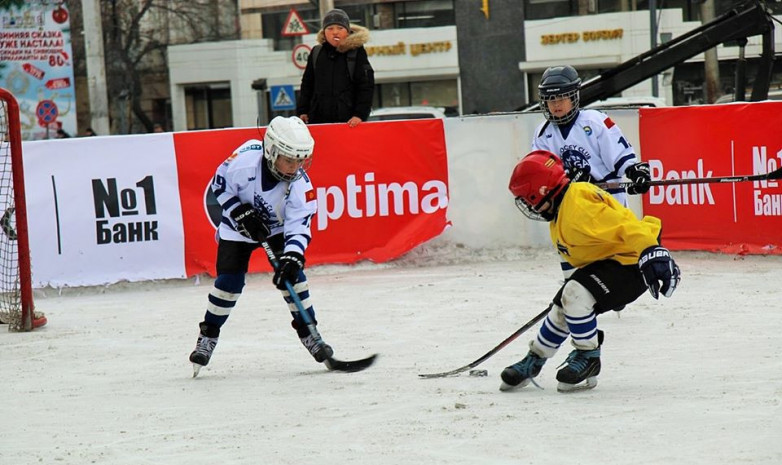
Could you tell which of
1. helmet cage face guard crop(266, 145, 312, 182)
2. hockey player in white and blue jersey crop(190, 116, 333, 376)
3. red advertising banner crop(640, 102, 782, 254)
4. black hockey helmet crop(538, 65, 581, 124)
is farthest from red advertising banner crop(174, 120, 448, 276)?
helmet cage face guard crop(266, 145, 312, 182)

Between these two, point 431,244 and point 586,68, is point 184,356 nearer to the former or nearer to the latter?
point 431,244

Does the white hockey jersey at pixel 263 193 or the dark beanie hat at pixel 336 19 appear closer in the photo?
the white hockey jersey at pixel 263 193

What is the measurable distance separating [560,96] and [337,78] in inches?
157

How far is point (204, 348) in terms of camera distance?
640 cm

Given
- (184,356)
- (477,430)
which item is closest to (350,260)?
(184,356)

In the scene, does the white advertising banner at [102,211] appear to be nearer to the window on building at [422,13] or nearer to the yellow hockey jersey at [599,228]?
the yellow hockey jersey at [599,228]

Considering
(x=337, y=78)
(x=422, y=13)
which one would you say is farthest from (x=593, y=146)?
(x=422, y=13)

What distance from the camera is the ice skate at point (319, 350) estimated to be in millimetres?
6336

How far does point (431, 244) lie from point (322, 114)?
62.2 inches

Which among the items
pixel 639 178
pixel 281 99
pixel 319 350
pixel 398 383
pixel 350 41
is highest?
pixel 350 41

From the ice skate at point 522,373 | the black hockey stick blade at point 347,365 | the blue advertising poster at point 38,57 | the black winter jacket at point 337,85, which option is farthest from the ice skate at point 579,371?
the blue advertising poster at point 38,57

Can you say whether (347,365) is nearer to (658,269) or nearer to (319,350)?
(319,350)

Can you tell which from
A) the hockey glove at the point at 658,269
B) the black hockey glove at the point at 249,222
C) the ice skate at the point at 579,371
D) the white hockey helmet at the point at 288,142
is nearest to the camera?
the hockey glove at the point at 658,269

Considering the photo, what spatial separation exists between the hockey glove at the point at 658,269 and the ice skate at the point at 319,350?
197 centimetres
